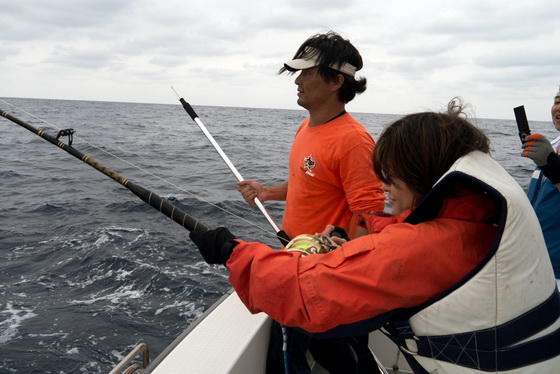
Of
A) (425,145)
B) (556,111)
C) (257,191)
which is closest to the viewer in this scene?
(425,145)

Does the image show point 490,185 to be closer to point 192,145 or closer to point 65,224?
point 65,224

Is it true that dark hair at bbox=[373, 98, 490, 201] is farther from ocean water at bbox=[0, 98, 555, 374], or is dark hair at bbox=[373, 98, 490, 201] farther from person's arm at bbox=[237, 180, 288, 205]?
person's arm at bbox=[237, 180, 288, 205]

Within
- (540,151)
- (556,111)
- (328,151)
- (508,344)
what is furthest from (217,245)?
(556,111)

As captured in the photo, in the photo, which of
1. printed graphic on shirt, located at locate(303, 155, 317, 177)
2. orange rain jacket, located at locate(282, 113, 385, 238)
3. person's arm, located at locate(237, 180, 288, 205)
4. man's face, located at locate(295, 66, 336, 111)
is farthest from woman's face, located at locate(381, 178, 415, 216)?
person's arm, located at locate(237, 180, 288, 205)

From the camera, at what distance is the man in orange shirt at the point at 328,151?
192 cm

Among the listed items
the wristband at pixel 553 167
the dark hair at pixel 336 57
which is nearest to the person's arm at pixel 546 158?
the wristband at pixel 553 167

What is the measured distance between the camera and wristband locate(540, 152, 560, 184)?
1934 mm

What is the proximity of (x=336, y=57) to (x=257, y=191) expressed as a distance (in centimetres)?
102

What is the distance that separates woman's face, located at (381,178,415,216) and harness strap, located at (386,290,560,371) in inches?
15.1

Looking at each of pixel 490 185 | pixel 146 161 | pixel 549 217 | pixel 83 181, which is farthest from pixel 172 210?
pixel 146 161

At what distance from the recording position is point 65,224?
6703 millimetres

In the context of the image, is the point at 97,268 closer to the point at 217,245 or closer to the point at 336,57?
the point at 336,57

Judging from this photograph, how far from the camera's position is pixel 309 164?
2.08 metres

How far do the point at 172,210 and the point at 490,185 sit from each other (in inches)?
49.2
